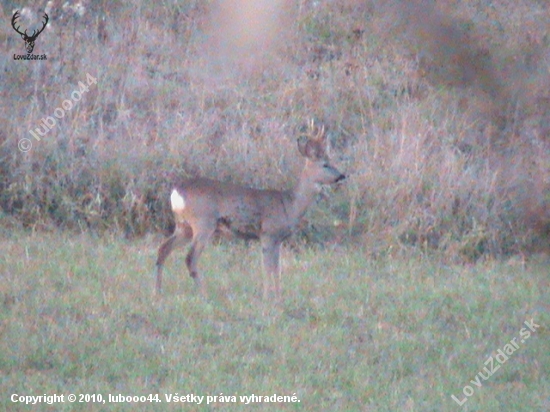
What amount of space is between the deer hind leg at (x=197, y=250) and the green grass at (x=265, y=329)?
0.47 feet

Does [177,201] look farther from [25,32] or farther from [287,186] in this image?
[25,32]

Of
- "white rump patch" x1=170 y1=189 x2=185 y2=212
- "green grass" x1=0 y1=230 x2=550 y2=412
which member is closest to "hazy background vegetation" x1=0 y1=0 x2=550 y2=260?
"green grass" x1=0 y1=230 x2=550 y2=412

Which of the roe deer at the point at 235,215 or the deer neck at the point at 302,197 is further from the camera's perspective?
the deer neck at the point at 302,197

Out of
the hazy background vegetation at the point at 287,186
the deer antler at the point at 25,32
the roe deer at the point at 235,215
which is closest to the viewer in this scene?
the hazy background vegetation at the point at 287,186

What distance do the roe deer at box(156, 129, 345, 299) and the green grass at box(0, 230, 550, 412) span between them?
10.3 inches

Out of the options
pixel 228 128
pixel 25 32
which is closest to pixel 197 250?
pixel 228 128

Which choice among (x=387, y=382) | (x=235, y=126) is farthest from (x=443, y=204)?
(x=387, y=382)

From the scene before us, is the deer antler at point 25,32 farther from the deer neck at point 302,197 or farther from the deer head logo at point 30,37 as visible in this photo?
the deer neck at point 302,197

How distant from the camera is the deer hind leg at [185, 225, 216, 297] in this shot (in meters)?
7.12

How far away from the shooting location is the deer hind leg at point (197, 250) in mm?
7125

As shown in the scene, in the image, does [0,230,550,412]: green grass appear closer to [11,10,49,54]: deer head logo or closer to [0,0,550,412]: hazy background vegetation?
[0,0,550,412]: hazy background vegetation

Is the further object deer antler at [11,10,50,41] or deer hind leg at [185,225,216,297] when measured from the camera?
deer antler at [11,10,50,41]

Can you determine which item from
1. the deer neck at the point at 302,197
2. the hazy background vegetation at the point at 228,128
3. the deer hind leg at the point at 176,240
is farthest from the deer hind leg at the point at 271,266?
the hazy background vegetation at the point at 228,128

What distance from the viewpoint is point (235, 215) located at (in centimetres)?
761
